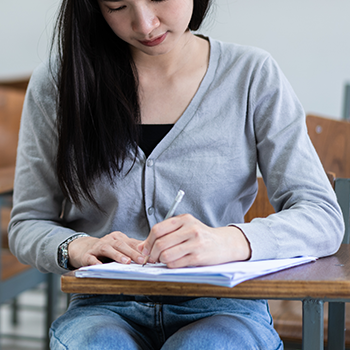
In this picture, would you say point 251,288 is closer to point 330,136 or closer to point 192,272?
point 192,272

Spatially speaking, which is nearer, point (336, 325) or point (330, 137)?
point (336, 325)

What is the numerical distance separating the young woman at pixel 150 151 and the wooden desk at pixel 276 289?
5.3 inches

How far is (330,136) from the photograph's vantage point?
1.46 metres

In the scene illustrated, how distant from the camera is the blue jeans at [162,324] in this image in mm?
724

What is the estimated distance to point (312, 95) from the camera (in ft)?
10.3

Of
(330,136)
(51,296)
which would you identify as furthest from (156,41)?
(51,296)

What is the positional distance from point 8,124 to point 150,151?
1.59 metres

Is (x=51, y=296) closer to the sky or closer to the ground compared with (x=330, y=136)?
closer to the ground

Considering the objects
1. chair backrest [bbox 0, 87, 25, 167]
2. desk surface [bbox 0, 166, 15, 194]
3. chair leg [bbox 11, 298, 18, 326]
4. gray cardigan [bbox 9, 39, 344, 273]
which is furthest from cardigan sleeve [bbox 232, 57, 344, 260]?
chair leg [bbox 11, 298, 18, 326]

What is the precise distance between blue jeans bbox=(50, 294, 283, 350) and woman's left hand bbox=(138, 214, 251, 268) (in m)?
0.12

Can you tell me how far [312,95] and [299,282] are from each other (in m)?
2.69

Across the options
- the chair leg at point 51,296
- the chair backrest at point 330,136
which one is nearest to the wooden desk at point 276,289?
the chair backrest at point 330,136

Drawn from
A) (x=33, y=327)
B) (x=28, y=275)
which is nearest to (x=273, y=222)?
(x=28, y=275)

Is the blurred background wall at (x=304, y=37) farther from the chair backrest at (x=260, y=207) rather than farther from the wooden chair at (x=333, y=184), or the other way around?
the chair backrest at (x=260, y=207)
